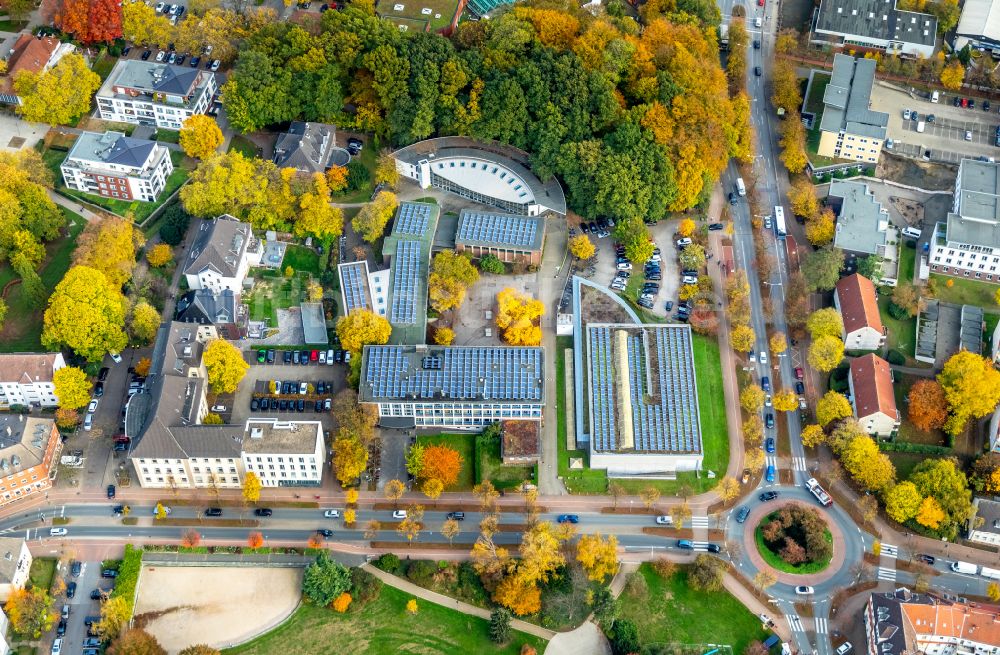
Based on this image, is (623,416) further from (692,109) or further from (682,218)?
(692,109)

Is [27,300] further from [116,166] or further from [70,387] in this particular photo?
[116,166]

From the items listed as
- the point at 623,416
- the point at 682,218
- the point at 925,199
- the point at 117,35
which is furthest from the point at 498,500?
the point at 117,35

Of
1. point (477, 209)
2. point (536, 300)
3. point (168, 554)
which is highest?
point (477, 209)

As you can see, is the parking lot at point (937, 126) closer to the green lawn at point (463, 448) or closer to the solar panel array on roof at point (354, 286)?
the green lawn at point (463, 448)

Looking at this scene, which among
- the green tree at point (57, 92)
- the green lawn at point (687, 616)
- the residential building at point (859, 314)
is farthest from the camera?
the green tree at point (57, 92)

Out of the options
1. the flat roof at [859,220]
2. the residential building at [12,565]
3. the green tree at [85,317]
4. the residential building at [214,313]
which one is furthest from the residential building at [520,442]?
the residential building at [12,565]

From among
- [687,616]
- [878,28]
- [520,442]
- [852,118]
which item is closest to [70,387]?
[520,442]
